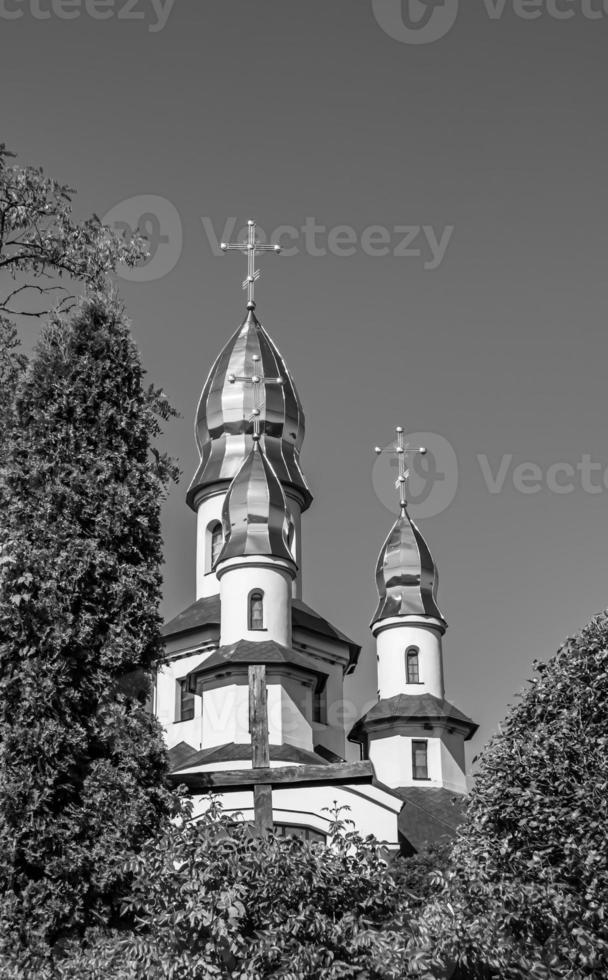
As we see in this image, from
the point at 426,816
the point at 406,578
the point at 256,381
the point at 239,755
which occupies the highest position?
the point at 256,381

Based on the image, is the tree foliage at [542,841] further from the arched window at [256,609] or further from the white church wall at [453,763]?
the white church wall at [453,763]

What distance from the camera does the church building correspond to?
29.7 meters

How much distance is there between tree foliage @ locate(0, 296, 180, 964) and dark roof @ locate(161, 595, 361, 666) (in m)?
19.2

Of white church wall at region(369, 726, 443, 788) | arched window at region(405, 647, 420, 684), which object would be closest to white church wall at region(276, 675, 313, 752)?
white church wall at region(369, 726, 443, 788)

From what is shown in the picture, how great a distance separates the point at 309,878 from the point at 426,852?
63.9 feet

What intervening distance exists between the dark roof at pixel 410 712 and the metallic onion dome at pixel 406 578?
101 inches

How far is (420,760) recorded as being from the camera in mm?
37250

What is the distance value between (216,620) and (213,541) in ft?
11.9

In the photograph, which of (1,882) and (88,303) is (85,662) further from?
(88,303)

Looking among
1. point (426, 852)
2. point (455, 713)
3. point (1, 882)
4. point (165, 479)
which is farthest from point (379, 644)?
point (1, 882)

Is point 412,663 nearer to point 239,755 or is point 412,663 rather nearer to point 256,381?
point 256,381

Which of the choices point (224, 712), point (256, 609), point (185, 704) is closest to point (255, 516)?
point (256, 609)

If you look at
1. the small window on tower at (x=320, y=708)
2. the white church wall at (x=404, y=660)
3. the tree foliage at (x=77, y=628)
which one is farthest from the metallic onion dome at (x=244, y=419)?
the tree foliage at (x=77, y=628)

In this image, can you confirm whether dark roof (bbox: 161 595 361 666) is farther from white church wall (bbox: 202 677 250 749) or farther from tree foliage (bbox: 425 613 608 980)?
tree foliage (bbox: 425 613 608 980)
